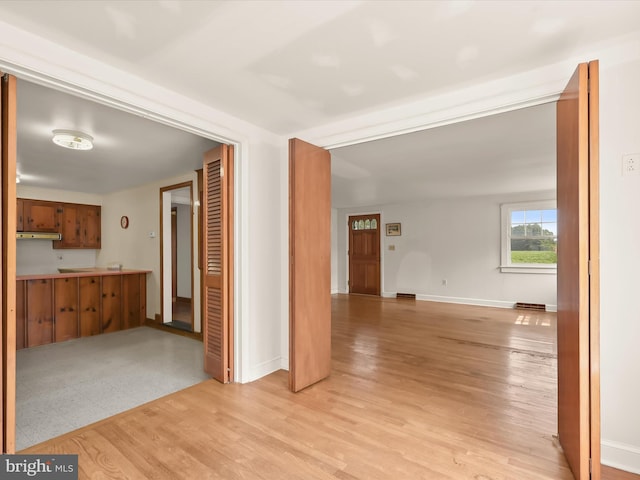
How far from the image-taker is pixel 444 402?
2.45 meters

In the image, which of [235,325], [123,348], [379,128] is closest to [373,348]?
[235,325]

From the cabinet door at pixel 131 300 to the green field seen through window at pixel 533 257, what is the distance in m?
6.90

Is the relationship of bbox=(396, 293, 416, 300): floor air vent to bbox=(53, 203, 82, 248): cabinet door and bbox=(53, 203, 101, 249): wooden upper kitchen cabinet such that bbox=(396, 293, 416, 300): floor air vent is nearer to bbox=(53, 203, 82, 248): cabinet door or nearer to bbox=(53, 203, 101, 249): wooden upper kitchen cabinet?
bbox=(53, 203, 101, 249): wooden upper kitchen cabinet

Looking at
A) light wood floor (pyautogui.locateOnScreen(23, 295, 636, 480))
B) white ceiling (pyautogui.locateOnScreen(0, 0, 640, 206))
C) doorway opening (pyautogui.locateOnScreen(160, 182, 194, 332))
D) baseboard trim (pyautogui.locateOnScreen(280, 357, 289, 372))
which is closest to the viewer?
white ceiling (pyautogui.locateOnScreen(0, 0, 640, 206))

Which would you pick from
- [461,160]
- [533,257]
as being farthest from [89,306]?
[533,257]

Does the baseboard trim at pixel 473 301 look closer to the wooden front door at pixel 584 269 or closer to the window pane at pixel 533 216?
the window pane at pixel 533 216

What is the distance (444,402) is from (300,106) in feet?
8.31

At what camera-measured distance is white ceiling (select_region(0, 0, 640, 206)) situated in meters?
1.43

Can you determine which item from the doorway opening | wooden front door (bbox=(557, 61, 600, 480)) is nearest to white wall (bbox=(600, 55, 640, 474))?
wooden front door (bbox=(557, 61, 600, 480))

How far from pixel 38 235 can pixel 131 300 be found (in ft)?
7.42

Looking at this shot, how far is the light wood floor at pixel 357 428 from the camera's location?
1.70 m

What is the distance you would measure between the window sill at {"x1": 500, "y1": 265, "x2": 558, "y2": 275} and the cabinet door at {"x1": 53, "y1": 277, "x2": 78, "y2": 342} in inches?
288

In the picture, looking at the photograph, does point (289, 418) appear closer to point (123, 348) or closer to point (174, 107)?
point (174, 107)

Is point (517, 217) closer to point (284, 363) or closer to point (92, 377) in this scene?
point (284, 363)
